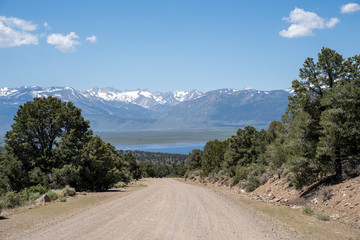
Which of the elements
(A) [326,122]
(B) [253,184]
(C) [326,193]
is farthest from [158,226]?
(B) [253,184]

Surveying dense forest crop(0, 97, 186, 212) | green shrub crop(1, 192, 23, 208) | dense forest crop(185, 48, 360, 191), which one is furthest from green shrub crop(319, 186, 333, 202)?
dense forest crop(0, 97, 186, 212)

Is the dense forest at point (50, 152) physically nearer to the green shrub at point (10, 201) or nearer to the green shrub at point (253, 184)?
the green shrub at point (10, 201)

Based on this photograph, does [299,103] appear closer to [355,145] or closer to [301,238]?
[355,145]

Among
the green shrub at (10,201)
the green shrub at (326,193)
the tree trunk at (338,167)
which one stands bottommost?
the green shrub at (10,201)

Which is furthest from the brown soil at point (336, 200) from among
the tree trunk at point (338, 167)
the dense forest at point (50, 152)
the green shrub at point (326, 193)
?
the dense forest at point (50, 152)

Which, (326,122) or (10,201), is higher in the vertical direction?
(326,122)

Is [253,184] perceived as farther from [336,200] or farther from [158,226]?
[158,226]

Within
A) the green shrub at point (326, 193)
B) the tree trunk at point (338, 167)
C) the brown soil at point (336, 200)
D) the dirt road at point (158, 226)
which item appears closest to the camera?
the dirt road at point (158, 226)

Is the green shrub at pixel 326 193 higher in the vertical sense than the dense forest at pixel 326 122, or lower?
lower

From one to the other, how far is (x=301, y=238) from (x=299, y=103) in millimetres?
12247

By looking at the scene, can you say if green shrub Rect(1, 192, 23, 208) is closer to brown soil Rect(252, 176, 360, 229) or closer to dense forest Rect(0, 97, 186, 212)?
dense forest Rect(0, 97, 186, 212)

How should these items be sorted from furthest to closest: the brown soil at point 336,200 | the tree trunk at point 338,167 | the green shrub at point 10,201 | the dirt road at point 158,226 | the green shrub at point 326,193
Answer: the tree trunk at point 338,167
the green shrub at point 326,193
the green shrub at point 10,201
the brown soil at point 336,200
the dirt road at point 158,226

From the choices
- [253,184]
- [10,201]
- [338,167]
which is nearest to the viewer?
[10,201]

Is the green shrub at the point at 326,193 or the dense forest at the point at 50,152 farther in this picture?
the dense forest at the point at 50,152
